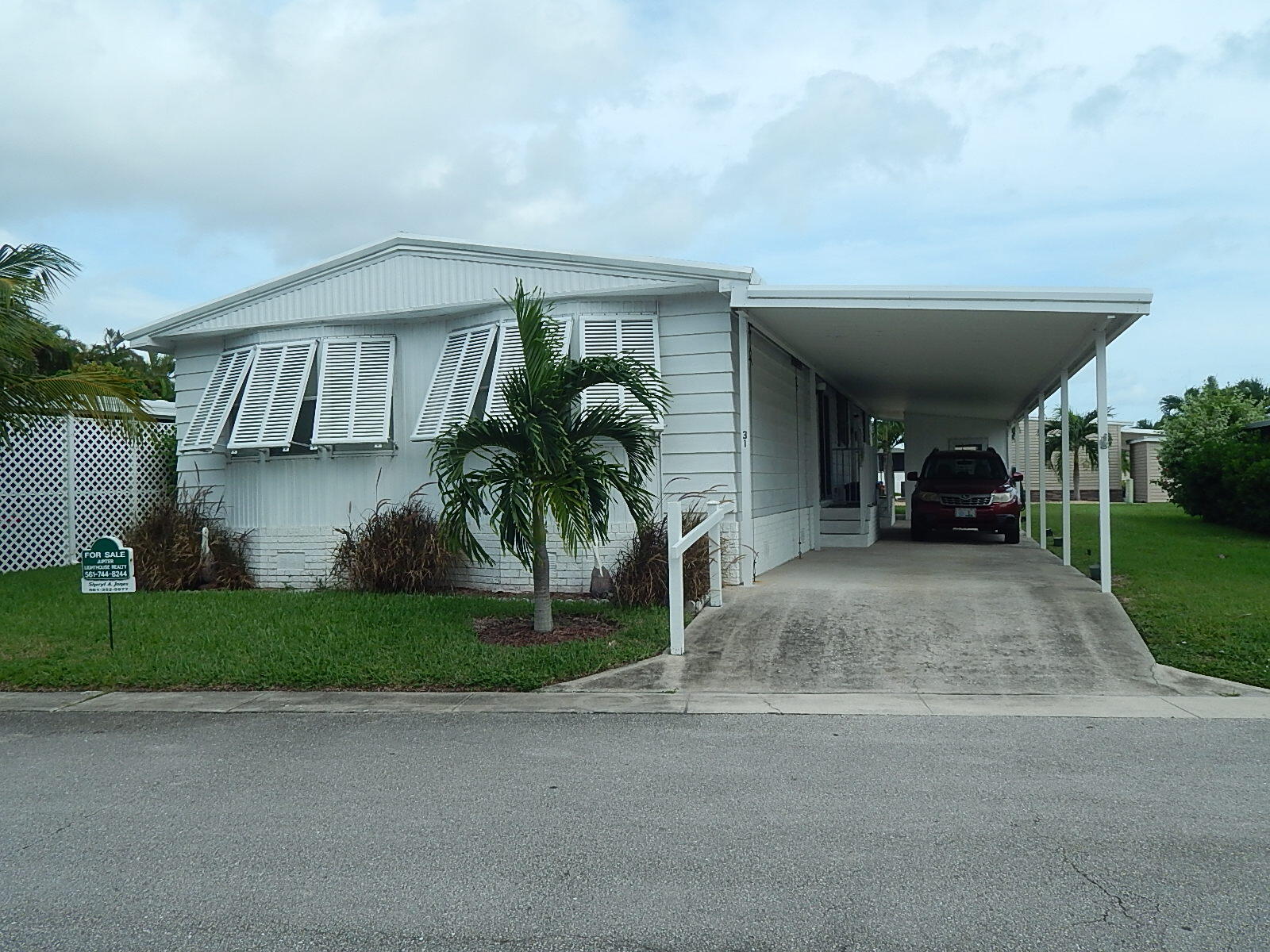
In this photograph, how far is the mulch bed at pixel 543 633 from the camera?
907 centimetres

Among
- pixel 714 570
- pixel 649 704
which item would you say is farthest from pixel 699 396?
pixel 649 704

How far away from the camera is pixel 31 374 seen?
12.3 metres

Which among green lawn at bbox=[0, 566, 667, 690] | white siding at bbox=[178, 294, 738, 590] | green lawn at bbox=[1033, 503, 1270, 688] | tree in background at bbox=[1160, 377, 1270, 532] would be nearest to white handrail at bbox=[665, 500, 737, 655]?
green lawn at bbox=[0, 566, 667, 690]

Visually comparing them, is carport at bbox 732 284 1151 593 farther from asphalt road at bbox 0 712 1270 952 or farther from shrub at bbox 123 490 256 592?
shrub at bbox 123 490 256 592

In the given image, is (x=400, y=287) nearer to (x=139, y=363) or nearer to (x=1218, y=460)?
(x=1218, y=460)

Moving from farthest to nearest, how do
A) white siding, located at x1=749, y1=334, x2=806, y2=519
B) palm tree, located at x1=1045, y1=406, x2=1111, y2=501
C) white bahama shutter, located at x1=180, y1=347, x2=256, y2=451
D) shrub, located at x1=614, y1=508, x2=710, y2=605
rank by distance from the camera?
palm tree, located at x1=1045, y1=406, x2=1111, y2=501 → white bahama shutter, located at x1=180, y1=347, x2=256, y2=451 → white siding, located at x1=749, y1=334, x2=806, y2=519 → shrub, located at x1=614, y1=508, x2=710, y2=605

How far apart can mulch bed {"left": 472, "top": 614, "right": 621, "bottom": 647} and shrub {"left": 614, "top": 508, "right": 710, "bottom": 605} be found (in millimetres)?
588

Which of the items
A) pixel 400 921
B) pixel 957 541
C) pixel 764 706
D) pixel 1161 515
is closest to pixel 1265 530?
pixel 957 541

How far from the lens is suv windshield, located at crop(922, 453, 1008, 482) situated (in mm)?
18031

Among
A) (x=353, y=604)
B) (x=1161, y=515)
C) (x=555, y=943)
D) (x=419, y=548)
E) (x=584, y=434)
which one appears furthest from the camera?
(x=1161, y=515)

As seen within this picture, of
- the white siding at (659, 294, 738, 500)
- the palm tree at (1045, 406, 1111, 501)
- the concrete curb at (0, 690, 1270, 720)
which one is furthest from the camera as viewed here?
the palm tree at (1045, 406, 1111, 501)

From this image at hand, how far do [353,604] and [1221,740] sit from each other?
314 inches

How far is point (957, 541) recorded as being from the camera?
60.5 feet

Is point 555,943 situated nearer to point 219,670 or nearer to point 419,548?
point 219,670
